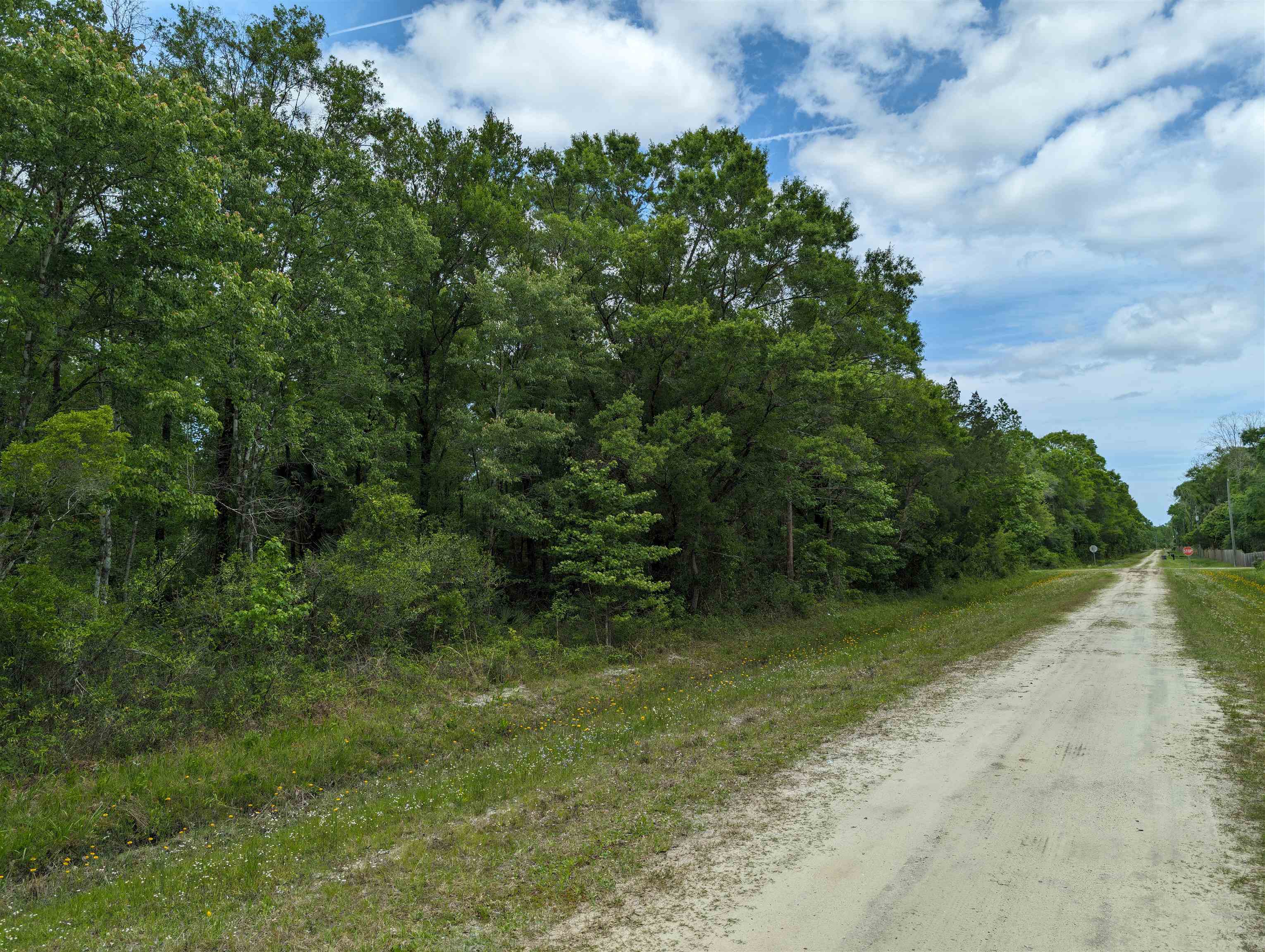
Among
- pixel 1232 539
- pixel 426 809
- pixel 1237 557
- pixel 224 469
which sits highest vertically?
pixel 224 469

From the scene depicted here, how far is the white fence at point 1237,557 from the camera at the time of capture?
168ft

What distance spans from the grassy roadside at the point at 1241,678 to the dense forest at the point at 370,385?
9618mm

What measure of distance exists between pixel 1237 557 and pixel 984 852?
227 ft

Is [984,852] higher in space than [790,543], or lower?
lower

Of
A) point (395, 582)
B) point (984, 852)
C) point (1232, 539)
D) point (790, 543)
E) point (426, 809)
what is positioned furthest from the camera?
point (1232, 539)

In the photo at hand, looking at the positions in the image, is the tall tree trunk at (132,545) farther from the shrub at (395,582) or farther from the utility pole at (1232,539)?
the utility pole at (1232,539)

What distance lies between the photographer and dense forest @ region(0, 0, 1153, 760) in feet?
35.2

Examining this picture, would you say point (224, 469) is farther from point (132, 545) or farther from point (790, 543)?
point (790, 543)

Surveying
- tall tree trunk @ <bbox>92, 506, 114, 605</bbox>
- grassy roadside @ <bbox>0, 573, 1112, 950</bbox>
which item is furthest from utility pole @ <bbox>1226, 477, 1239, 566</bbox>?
tall tree trunk @ <bbox>92, 506, 114, 605</bbox>

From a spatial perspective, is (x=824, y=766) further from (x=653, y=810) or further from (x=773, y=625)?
(x=773, y=625)

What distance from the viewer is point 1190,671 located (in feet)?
36.8

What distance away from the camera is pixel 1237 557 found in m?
55.9

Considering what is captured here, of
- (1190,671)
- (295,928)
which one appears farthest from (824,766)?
(1190,671)

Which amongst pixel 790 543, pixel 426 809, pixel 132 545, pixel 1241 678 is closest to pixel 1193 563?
pixel 790 543
